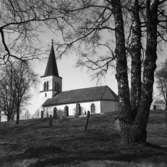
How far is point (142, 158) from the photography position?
18.4 feet

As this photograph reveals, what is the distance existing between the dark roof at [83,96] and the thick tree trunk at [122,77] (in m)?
45.9

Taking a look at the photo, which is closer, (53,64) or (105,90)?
(105,90)

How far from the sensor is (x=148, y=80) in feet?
23.6

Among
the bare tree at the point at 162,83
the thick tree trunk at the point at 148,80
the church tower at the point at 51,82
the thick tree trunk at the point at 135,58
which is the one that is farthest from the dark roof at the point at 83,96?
the thick tree trunk at the point at 148,80

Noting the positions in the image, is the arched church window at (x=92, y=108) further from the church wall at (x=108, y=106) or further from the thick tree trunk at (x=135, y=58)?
the thick tree trunk at (x=135, y=58)

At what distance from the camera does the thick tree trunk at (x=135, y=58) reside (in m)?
7.63

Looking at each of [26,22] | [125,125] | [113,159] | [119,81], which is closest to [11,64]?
[26,22]

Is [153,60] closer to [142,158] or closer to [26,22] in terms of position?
[142,158]

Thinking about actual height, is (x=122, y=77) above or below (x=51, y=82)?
below

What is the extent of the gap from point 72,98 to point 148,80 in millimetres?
52232

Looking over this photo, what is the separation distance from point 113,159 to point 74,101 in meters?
52.2

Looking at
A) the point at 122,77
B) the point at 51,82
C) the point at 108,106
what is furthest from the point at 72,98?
the point at 122,77

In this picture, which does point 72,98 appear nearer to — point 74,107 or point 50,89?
point 74,107

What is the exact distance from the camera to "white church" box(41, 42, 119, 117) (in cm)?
5375
